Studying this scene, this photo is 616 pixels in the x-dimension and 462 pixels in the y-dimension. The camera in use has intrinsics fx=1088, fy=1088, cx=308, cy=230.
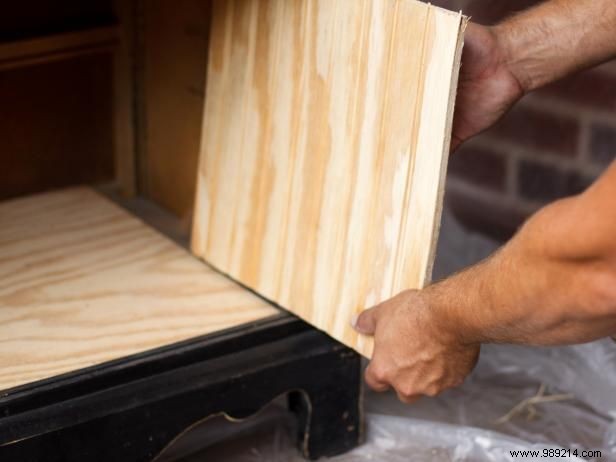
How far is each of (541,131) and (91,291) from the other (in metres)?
0.85

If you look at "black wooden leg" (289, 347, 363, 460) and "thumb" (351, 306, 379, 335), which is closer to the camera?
"thumb" (351, 306, 379, 335)

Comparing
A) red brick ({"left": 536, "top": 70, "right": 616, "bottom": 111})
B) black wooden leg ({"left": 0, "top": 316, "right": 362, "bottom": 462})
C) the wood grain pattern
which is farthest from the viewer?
red brick ({"left": 536, "top": 70, "right": 616, "bottom": 111})

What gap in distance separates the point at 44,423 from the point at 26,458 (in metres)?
0.04

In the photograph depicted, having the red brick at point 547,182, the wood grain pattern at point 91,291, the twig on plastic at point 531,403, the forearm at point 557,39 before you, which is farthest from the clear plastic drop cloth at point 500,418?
the forearm at point 557,39

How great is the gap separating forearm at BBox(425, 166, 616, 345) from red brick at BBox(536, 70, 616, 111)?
779 millimetres

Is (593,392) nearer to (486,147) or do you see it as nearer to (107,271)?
(486,147)

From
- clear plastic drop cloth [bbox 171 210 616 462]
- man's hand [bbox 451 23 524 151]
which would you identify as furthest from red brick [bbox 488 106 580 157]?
man's hand [bbox 451 23 524 151]

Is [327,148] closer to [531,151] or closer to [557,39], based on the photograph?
[557,39]

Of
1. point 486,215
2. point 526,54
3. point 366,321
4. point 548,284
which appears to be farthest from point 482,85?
point 486,215

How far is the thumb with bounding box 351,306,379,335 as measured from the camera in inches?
48.1

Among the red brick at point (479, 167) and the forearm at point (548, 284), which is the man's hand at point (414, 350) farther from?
the red brick at point (479, 167)

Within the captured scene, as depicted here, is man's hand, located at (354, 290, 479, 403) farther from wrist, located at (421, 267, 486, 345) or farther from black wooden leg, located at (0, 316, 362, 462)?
black wooden leg, located at (0, 316, 362, 462)

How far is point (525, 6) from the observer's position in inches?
68.9

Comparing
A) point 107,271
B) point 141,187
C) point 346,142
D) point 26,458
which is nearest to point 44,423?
point 26,458
